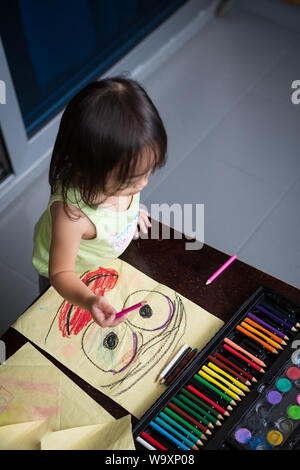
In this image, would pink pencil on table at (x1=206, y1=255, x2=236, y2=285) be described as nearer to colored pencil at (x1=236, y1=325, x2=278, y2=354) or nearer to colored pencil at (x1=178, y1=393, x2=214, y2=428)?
colored pencil at (x1=236, y1=325, x2=278, y2=354)

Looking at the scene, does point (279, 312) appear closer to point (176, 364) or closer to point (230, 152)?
point (176, 364)

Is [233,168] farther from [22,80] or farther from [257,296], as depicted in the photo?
[257,296]

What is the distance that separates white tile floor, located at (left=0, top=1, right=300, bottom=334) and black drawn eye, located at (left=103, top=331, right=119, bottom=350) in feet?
2.55

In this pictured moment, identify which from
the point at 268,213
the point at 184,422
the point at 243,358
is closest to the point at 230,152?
the point at 268,213

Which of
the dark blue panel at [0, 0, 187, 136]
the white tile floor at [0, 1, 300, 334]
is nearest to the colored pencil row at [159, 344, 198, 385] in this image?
the white tile floor at [0, 1, 300, 334]

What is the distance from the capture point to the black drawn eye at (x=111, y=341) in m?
0.94

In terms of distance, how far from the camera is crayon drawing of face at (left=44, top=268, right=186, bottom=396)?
91 centimetres

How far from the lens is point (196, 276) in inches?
40.1

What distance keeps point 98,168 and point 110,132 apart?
0.06 metres

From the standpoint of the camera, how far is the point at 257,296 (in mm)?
963

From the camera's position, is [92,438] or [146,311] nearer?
[92,438]

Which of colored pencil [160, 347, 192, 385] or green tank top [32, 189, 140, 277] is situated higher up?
green tank top [32, 189, 140, 277]

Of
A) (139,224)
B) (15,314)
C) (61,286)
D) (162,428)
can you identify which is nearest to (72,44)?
(15,314)

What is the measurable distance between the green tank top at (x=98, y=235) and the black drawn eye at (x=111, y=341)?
5.9 inches
